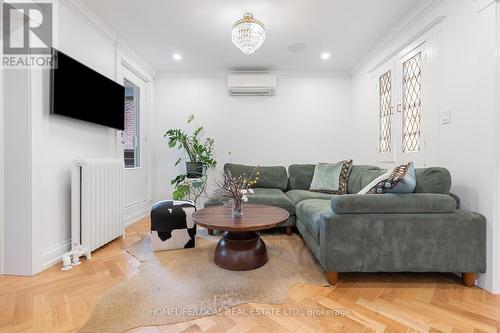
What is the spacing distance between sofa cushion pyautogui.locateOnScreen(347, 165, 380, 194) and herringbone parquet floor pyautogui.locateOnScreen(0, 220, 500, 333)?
3.84 feet

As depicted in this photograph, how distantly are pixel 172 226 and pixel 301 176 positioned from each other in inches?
81.6

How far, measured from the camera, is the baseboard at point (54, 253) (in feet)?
6.34

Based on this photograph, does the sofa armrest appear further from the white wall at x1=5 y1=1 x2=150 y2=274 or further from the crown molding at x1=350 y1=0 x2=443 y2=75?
the white wall at x1=5 y1=1 x2=150 y2=274

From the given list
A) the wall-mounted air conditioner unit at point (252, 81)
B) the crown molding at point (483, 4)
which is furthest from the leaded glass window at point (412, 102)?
the wall-mounted air conditioner unit at point (252, 81)

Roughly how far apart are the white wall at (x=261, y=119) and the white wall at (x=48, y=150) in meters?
1.44

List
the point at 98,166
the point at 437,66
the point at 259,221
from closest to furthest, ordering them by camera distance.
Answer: the point at 259,221 → the point at 437,66 → the point at 98,166

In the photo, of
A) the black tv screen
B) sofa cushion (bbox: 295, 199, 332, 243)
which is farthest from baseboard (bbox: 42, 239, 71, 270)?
sofa cushion (bbox: 295, 199, 332, 243)

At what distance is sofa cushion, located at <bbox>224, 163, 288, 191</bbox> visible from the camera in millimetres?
3635

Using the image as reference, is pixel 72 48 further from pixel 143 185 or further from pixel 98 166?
pixel 143 185

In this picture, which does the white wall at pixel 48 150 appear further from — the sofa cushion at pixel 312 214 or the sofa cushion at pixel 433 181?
the sofa cushion at pixel 433 181

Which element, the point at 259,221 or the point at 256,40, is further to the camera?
the point at 256,40

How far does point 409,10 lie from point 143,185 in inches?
158

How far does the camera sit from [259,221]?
192 cm

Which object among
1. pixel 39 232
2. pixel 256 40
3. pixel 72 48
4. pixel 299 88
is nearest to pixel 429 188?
pixel 256 40
